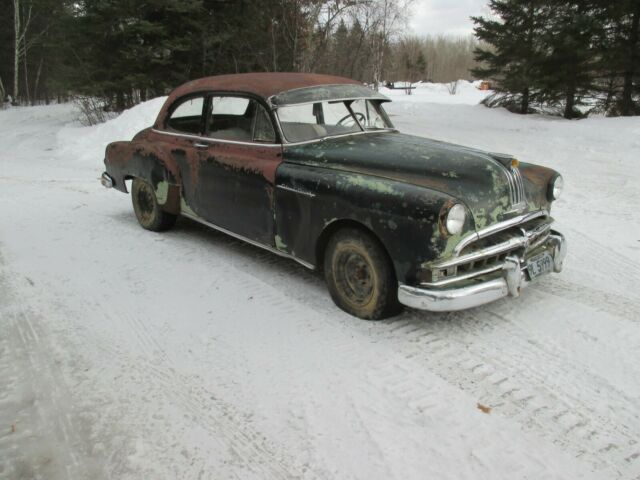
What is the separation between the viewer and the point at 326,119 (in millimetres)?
4812

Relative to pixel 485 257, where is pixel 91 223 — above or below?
below

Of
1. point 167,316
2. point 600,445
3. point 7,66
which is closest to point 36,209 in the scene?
point 167,316

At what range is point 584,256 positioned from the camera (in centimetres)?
519

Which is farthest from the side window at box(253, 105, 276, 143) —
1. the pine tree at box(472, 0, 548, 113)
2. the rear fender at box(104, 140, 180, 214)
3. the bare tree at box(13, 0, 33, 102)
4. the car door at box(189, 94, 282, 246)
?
A: the bare tree at box(13, 0, 33, 102)

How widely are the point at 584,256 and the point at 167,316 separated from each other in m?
4.01

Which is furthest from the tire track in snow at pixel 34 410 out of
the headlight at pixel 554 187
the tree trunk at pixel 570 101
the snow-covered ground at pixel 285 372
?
the tree trunk at pixel 570 101

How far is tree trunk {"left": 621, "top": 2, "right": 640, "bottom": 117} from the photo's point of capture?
13508 millimetres

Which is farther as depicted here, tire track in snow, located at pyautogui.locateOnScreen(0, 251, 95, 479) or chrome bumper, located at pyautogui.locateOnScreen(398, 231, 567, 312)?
chrome bumper, located at pyautogui.locateOnScreen(398, 231, 567, 312)

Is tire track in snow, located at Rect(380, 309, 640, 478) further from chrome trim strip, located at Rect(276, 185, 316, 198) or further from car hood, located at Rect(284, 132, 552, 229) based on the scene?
chrome trim strip, located at Rect(276, 185, 316, 198)

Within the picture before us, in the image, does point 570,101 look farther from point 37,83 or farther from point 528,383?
point 37,83

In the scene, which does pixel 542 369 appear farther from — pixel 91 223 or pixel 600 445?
pixel 91 223

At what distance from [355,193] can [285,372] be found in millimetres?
1359

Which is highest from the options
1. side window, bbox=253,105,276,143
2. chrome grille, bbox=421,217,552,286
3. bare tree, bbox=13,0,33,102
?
bare tree, bbox=13,0,33,102

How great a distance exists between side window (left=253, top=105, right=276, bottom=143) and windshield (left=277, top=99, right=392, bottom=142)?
114mm
